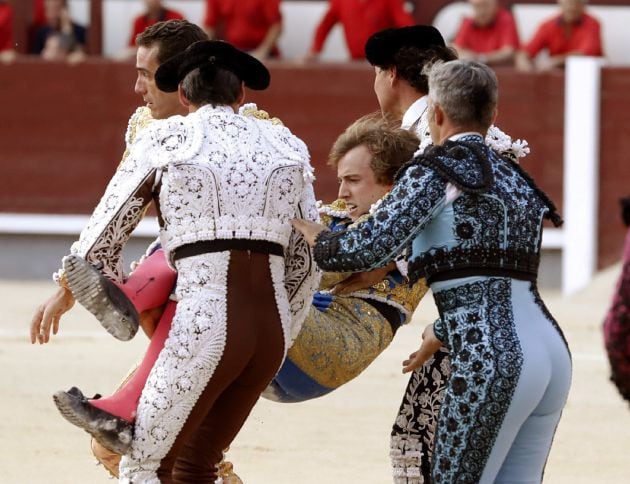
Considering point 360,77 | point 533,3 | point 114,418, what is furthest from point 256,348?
point 533,3

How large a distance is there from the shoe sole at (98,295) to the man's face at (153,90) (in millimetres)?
670

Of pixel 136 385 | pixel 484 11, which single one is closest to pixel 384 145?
Answer: pixel 136 385

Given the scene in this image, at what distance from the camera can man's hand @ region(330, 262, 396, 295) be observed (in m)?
4.16

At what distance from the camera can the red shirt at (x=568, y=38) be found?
440 inches

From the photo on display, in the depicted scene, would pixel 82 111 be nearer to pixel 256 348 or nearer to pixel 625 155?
pixel 625 155

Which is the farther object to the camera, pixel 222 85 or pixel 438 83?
pixel 222 85

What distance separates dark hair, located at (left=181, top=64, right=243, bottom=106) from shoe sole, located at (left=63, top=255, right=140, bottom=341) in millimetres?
475

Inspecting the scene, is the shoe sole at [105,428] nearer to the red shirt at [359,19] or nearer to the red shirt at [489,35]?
the red shirt at [359,19]

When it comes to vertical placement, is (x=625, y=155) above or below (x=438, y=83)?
below

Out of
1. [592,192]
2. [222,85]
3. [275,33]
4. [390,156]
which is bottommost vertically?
[592,192]

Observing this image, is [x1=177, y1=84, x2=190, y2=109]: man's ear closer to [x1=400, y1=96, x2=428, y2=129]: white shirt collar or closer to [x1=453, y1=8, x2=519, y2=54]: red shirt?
[x1=400, y1=96, x2=428, y2=129]: white shirt collar

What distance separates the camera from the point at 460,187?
10.9ft

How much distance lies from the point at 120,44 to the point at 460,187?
363 inches

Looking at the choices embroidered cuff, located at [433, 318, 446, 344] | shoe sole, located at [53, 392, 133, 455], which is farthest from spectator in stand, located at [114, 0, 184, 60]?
embroidered cuff, located at [433, 318, 446, 344]
